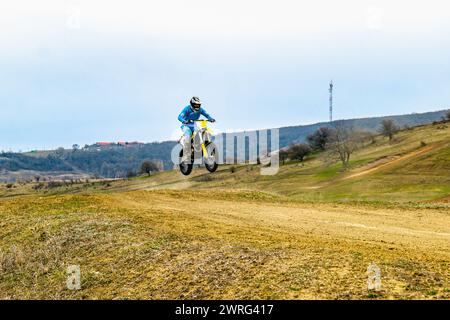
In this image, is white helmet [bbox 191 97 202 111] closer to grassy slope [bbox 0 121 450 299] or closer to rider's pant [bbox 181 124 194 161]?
rider's pant [bbox 181 124 194 161]

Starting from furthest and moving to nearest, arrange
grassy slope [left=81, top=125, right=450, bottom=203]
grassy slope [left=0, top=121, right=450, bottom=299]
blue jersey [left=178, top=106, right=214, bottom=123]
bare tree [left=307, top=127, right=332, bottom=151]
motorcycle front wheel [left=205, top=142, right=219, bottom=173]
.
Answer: bare tree [left=307, top=127, right=332, bottom=151] → grassy slope [left=81, top=125, right=450, bottom=203] → blue jersey [left=178, top=106, right=214, bottom=123] → motorcycle front wheel [left=205, top=142, right=219, bottom=173] → grassy slope [left=0, top=121, right=450, bottom=299]

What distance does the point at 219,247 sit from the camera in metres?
16.9

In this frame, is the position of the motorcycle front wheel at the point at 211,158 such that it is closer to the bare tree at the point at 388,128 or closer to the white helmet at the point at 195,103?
the white helmet at the point at 195,103

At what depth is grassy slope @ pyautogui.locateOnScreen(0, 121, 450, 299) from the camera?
43.8ft

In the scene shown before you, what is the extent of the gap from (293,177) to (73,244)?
97.9m

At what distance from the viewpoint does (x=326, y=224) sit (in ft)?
83.0

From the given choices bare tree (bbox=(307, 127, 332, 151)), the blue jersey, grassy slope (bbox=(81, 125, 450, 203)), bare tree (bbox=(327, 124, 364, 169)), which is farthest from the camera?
bare tree (bbox=(307, 127, 332, 151))

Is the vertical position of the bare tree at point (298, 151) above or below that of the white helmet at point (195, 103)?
below

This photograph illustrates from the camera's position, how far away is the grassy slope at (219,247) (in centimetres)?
1334

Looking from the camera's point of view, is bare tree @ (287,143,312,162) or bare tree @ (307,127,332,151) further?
bare tree @ (307,127,332,151)

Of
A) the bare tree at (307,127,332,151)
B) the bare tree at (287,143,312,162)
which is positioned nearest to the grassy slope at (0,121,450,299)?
the bare tree at (287,143,312,162)

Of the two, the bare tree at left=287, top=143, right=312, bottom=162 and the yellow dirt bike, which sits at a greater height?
the yellow dirt bike

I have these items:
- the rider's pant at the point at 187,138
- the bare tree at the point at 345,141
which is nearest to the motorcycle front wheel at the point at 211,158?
the rider's pant at the point at 187,138
